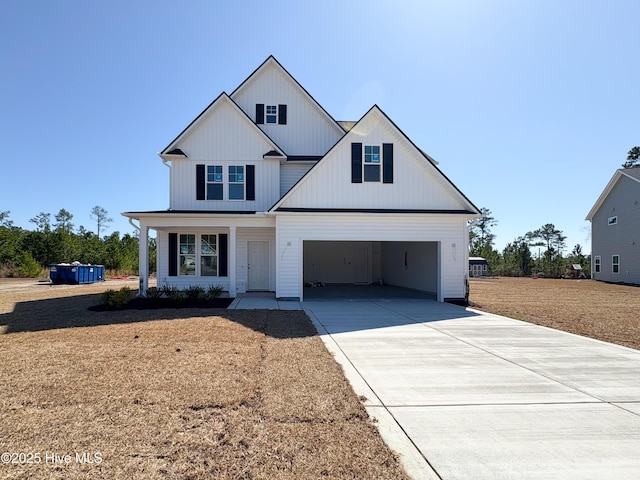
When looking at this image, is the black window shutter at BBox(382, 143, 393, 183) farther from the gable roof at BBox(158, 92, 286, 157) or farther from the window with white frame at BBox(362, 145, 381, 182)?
the gable roof at BBox(158, 92, 286, 157)

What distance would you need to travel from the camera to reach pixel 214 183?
52.1 feet

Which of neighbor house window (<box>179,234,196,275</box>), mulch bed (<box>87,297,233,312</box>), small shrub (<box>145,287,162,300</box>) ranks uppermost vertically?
neighbor house window (<box>179,234,196,275</box>)

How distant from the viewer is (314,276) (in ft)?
72.5

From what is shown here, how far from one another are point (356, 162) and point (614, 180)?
78.6ft

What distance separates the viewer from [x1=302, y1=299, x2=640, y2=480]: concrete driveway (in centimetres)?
323

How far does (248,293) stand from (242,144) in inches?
251

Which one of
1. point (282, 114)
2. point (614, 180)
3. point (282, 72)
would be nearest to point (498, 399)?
point (282, 114)

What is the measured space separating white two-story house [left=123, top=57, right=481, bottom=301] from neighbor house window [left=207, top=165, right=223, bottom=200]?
4 cm

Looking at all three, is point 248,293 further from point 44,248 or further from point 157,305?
point 44,248

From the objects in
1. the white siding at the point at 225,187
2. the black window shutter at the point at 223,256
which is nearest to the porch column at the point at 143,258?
the white siding at the point at 225,187

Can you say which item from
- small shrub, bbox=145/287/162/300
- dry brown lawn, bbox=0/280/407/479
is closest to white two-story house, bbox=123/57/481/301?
small shrub, bbox=145/287/162/300

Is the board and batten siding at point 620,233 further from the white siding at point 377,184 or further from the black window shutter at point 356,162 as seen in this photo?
the black window shutter at point 356,162

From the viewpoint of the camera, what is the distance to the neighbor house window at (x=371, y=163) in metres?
14.1

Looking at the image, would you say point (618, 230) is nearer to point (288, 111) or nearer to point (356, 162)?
point (356, 162)
